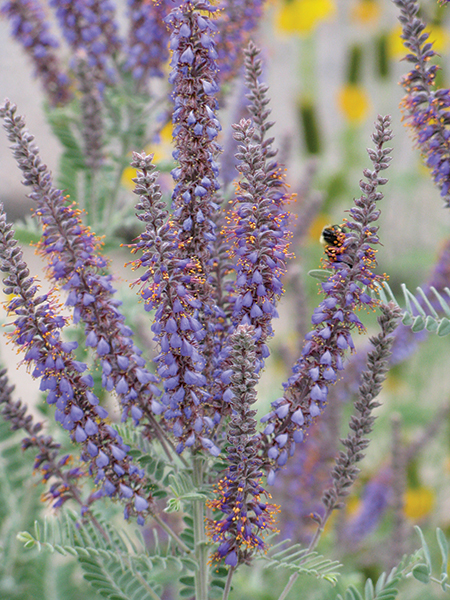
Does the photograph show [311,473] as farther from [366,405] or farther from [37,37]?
[37,37]

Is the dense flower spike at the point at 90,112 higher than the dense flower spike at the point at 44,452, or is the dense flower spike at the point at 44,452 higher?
the dense flower spike at the point at 90,112

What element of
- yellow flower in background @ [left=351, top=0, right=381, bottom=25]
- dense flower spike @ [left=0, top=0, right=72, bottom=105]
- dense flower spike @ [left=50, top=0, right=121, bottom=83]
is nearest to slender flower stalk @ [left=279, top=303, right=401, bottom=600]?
dense flower spike @ [left=50, top=0, right=121, bottom=83]

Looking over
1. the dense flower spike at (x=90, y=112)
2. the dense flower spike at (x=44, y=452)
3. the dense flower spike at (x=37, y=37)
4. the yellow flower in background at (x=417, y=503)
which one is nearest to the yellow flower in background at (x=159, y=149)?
the dense flower spike at (x=90, y=112)

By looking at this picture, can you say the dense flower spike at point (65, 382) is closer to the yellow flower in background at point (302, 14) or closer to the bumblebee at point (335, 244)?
the bumblebee at point (335, 244)

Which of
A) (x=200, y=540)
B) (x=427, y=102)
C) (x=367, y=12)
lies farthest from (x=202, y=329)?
(x=367, y=12)

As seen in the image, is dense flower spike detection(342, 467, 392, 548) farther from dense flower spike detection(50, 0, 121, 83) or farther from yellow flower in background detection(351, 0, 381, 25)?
yellow flower in background detection(351, 0, 381, 25)

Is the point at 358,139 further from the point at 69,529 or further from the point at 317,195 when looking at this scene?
the point at 69,529

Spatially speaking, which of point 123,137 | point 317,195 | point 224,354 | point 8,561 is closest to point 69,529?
point 224,354
